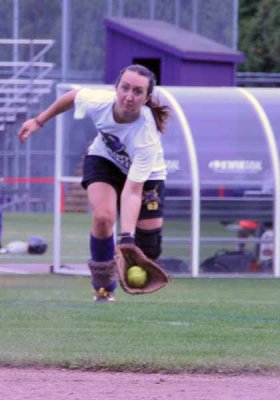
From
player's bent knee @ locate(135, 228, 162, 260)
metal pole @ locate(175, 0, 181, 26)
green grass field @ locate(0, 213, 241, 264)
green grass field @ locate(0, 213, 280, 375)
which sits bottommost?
green grass field @ locate(0, 213, 241, 264)

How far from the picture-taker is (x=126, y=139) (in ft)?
28.2

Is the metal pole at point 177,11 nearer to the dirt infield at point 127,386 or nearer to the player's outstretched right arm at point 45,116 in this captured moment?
the player's outstretched right arm at point 45,116

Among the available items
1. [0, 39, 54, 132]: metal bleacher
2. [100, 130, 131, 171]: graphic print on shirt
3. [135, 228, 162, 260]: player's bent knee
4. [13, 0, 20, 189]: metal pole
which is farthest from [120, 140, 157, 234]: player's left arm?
[13, 0, 20, 189]: metal pole

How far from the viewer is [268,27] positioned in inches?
1487

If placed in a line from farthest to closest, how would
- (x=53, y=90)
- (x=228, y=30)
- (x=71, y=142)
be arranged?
(x=228, y=30)
(x=53, y=90)
(x=71, y=142)

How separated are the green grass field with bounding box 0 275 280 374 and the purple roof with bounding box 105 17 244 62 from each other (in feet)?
51.8

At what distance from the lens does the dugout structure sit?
15.9m

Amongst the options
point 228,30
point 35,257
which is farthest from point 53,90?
point 35,257

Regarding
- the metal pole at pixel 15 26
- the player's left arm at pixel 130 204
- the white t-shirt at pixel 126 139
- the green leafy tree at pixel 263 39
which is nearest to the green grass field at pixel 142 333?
the player's left arm at pixel 130 204

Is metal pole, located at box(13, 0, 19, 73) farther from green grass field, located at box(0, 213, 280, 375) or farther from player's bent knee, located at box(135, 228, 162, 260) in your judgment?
player's bent knee, located at box(135, 228, 162, 260)

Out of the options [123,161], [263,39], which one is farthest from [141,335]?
[263,39]

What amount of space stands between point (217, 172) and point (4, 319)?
7.54 metres

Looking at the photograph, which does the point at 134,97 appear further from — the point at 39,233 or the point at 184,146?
the point at 39,233

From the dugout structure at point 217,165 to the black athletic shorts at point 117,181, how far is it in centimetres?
683
